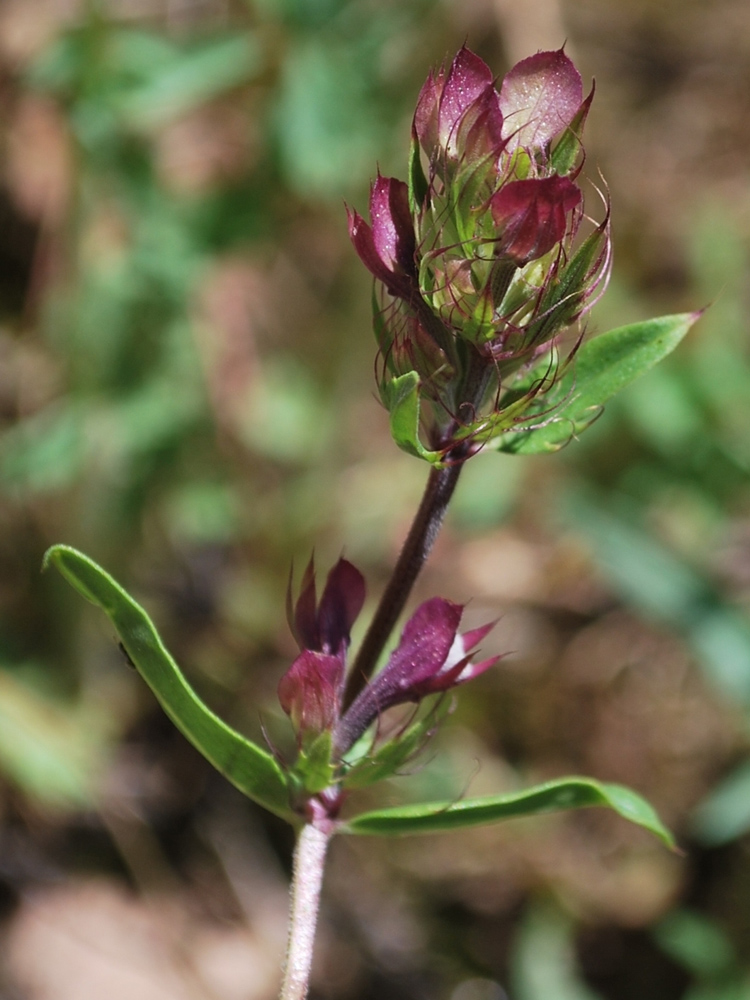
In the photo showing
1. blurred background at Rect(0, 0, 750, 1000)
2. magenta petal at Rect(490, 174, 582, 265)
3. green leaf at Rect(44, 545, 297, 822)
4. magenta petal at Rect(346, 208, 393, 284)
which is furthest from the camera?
blurred background at Rect(0, 0, 750, 1000)

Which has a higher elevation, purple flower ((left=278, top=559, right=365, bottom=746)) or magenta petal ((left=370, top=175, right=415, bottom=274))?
magenta petal ((left=370, top=175, right=415, bottom=274))

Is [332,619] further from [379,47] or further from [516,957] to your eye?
[379,47]

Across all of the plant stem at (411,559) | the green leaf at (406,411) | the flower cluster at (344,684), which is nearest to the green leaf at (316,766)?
the flower cluster at (344,684)

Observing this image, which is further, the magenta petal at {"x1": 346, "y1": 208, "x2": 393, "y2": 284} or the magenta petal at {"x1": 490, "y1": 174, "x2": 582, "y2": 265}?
the magenta petal at {"x1": 346, "y1": 208, "x2": 393, "y2": 284}

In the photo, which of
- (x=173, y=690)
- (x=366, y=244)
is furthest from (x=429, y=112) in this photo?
(x=173, y=690)

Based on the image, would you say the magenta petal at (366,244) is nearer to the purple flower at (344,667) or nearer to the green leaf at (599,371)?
the green leaf at (599,371)

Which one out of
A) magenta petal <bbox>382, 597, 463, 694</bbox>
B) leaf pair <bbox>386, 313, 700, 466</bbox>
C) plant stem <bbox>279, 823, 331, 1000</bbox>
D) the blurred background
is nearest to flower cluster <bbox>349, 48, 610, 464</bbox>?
leaf pair <bbox>386, 313, 700, 466</bbox>

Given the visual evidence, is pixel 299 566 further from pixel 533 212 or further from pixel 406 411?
pixel 533 212

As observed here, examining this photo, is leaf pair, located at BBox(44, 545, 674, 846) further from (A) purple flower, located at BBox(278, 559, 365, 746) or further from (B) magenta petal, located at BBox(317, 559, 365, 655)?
(B) magenta petal, located at BBox(317, 559, 365, 655)

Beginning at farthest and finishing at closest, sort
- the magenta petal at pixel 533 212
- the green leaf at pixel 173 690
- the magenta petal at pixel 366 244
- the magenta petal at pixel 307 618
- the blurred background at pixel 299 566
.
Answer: the blurred background at pixel 299 566, the magenta petal at pixel 307 618, the green leaf at pixel 173 690, the magenta petal at pixel 366 244, the magenta petal at pixel 533 212
